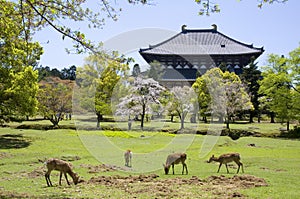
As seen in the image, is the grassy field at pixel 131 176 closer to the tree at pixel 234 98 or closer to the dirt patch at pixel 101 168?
the dirt patch at pixel 101 168

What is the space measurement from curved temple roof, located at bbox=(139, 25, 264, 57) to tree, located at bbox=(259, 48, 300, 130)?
1522 centimetres

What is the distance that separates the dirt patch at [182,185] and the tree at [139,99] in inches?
914

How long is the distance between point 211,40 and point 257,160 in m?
41.3

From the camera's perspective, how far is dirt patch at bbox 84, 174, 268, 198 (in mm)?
9148

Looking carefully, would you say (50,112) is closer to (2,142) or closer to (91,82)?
(91,82)

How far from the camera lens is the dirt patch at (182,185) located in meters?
9.15

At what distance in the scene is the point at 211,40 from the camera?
55.7 metres

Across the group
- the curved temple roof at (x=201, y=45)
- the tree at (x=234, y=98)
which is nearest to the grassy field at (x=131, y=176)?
the tree at (x=234, y=98)

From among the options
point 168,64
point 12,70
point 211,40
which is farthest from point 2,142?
point 211,40

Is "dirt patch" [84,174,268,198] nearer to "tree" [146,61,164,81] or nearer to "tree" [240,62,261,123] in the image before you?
"tree" [146,61,164,81]

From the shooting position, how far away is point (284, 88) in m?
33.2

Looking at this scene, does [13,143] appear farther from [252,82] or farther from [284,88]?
[252,82]

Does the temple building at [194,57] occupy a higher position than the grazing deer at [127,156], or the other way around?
the temple building at [194,57]

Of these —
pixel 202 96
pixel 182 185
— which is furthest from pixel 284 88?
pixel 182 185
